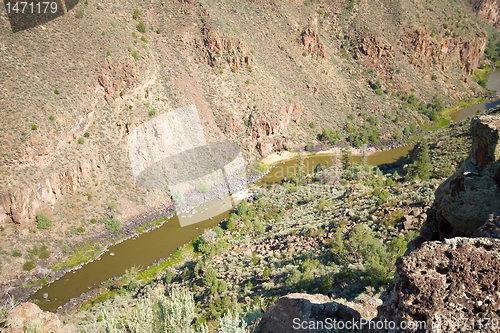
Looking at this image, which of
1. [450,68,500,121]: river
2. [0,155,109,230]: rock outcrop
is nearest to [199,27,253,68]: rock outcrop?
[0,155,109,230]: rock outcrop

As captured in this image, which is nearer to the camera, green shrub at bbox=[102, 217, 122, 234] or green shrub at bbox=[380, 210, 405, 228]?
green shrub at bbox=[380, 210, 405, 228]

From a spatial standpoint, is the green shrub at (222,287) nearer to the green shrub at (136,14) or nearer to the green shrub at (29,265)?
the green shrub at (29,265)

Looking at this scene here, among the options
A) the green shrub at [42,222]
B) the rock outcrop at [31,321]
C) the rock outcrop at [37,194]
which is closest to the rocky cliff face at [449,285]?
the rock outcrop at [31,321]

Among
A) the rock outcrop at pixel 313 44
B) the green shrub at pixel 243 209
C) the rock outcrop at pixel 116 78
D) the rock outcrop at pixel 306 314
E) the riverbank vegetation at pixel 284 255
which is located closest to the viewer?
the rock outcrop at pixel 306 314

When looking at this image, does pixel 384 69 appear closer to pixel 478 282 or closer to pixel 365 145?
pixel 365 145

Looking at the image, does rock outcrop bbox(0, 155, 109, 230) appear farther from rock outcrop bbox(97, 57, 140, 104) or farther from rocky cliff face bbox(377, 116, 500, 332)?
rocky cliff face bbox(377, 116, 500, 332)

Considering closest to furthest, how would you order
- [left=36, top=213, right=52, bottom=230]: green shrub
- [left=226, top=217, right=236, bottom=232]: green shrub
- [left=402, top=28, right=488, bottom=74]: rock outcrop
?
[left=36, top=213, right=52, bottom=230]: green shrub → [left=226, top=217, right=236, bottom=232]: green shrub → [left=402, top=28, right=488, bottom=74]: rock outcrop

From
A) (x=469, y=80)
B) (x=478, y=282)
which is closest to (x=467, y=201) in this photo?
(x=478, y=282)

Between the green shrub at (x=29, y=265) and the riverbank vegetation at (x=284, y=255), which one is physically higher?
the riverbank vegetation at (x=284, y=255)
